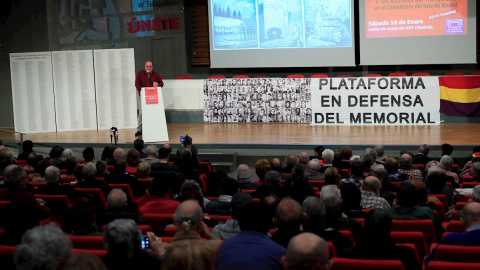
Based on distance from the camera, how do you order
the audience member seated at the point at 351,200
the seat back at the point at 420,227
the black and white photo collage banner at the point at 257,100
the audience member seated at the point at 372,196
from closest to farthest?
the seat back at the point at 420,227 < the audience member seated at the point at 351,200 < the audience member seated at the point at 372,196 < the black and white photo collage banner at the point at 257,100

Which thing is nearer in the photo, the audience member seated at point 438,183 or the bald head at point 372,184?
the bald head at point 372,184

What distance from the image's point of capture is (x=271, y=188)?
18.4 ft

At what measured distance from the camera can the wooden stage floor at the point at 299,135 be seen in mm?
10258

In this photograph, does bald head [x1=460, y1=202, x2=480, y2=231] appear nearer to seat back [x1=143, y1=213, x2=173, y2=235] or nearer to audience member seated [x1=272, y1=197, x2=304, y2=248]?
audience member seated [x1=272, y1=197, x2=304, y2=248]

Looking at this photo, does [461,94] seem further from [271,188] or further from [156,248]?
[156,248]

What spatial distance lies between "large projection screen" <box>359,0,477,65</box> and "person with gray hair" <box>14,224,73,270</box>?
11943mm

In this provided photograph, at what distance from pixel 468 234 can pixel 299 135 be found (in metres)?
7.28

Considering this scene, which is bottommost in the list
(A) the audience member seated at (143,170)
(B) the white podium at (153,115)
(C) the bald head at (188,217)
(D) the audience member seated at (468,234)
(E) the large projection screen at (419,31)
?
(D) the audience member seated at (468,234)

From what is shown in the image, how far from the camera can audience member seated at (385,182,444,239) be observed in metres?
4.82

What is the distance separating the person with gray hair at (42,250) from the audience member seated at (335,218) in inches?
85.4

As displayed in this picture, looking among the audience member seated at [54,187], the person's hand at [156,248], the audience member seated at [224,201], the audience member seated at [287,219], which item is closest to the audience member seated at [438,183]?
the audience member seated at [224,201]

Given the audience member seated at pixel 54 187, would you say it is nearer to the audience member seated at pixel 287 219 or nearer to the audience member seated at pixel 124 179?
the audience member seated at pixel 124 179

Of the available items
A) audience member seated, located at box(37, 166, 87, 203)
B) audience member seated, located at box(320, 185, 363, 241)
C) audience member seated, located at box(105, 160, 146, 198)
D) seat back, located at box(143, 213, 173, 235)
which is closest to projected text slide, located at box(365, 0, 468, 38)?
audience member seated, located at box(105, 160, 146, 198)

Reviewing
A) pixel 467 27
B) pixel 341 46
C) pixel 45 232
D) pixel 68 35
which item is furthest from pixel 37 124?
pixel 45 232
